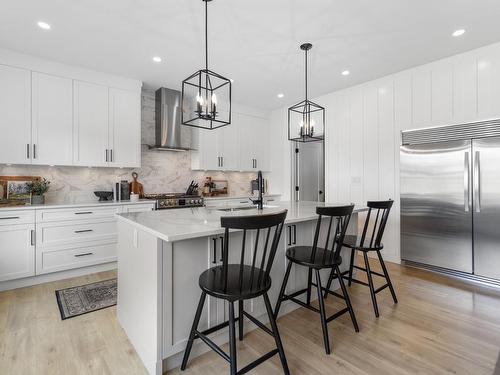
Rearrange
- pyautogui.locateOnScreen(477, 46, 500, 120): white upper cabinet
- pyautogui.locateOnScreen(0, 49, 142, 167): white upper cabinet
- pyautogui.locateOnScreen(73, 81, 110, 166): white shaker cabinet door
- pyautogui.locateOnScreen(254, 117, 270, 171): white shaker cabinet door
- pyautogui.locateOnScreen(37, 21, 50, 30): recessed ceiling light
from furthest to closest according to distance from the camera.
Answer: pyautogui.locateOnScreen(254, 117, 270, 171): white shaker cabinet door, pyautogui.locateOnScreen(73, 81, 110, 166): white shaker cabinet door, pyautogui.locateOnScreen(0, 49, 142, 167): white upper cabinet, pyautogui.locateOnScreen(477, 46, 500, 120): white upper cabinet, pyautogui.locateOnScreen(37, 21, 50, 30): recessed ceiling light

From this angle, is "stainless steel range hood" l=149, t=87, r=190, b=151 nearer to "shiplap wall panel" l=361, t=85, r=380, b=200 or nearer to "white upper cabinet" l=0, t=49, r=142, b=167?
"white upper cabinet" l=0, t=49, r=142, b=167

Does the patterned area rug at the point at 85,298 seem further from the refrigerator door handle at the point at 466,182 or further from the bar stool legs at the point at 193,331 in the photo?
the refrigerator door handle at the point at 466,182

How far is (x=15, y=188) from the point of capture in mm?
3379

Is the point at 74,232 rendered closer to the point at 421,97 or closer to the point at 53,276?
the point at 53,276

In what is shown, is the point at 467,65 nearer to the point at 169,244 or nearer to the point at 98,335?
the point at 169,244

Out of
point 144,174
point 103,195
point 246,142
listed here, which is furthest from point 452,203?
point 103,195

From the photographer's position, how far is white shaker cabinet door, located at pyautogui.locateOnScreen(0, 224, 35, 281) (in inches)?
114

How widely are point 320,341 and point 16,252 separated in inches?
130

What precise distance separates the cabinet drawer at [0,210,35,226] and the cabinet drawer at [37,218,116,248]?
0.40ft

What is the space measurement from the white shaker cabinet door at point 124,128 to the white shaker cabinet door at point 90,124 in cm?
8

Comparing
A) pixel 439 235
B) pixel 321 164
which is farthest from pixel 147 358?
pixel 321 164

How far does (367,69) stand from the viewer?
3.71 meters

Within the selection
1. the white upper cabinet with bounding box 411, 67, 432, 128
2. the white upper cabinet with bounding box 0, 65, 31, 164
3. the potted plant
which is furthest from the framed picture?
the white upper cabinet with bounding box 411, 67, 432, 128

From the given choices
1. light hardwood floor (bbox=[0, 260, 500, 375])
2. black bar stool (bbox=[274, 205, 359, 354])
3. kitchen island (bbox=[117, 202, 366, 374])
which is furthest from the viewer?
black bar stool (bbox=[274, 205, 359, 354])
